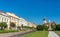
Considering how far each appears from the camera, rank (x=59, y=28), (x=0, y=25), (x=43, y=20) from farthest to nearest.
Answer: (x=43, y=20), (x=59, y=28), (x=0, y=25)

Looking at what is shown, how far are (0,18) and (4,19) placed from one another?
552 cm

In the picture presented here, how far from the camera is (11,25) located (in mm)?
105625

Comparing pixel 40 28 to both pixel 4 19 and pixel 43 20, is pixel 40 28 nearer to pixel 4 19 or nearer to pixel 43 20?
pixel 4 19

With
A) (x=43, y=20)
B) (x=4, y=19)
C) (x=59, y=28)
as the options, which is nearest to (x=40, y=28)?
(x=59, y=28)

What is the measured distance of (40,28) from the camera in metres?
90.8

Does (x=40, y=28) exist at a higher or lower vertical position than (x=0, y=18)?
lower

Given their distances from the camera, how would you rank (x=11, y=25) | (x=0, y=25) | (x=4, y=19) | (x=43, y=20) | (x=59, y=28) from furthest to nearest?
(x=43, y=20), (x=11, y=25), (x=4, y=19), (x=59, y=28), (x=0, y=25)

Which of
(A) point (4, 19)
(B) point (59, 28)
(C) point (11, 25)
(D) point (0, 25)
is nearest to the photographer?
(D) point (0, 25)

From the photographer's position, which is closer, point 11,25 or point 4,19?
point 4,19

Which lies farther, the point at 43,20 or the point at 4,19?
the point at 43,20

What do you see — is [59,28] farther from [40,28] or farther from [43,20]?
[43,20]

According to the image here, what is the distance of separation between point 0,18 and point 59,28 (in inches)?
1277

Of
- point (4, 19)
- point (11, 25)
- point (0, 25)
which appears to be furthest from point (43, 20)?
point (0, 25)

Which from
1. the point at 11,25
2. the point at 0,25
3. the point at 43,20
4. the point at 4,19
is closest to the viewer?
the point at 0,25
